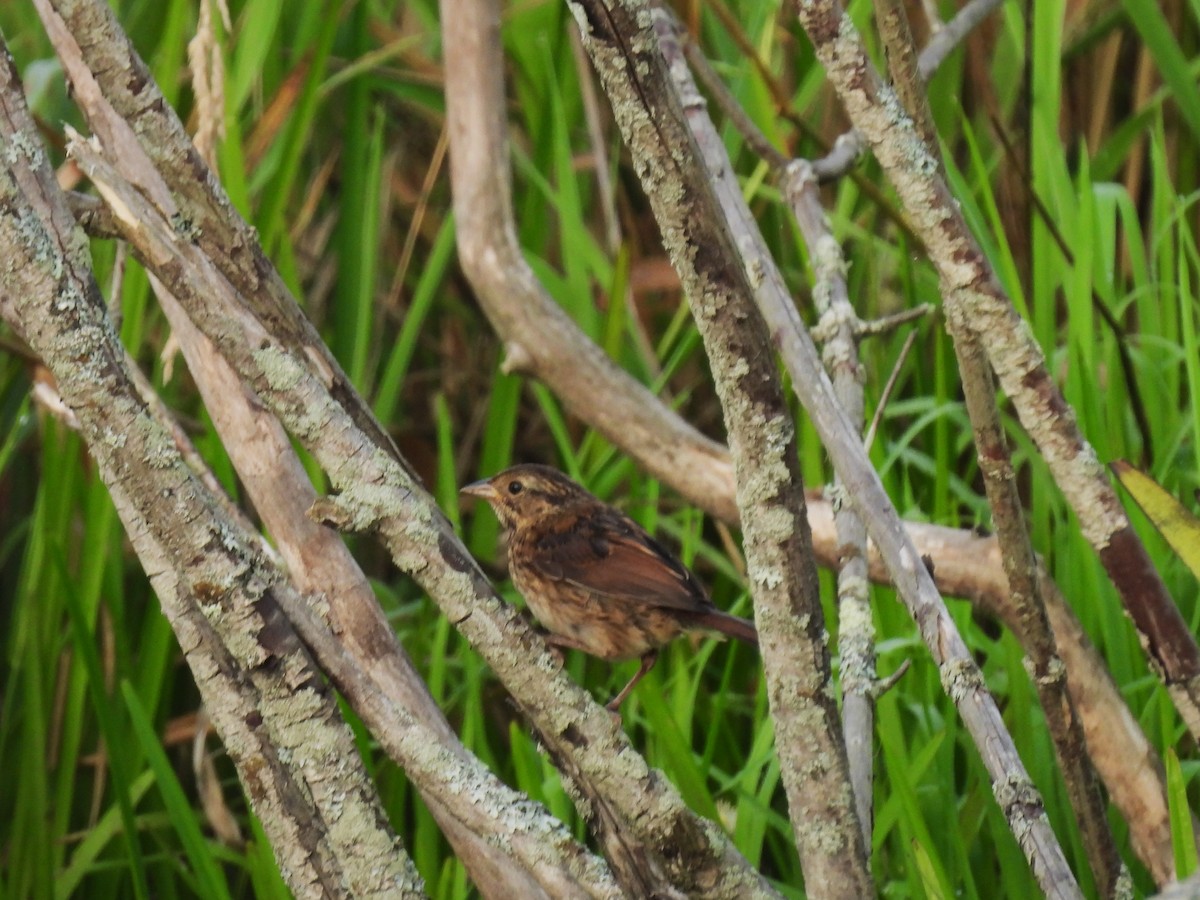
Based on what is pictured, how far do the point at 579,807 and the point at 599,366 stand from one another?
135cm

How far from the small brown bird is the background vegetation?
0.09 m

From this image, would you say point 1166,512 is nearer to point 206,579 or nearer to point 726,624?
point 206,579

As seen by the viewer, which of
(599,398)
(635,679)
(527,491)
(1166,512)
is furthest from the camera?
(527,491)

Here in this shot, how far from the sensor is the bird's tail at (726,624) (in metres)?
2.60

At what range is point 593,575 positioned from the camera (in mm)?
3004

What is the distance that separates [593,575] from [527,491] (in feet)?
0.90

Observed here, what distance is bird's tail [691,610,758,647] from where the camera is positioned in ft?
8.53

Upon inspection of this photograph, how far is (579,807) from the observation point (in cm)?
160

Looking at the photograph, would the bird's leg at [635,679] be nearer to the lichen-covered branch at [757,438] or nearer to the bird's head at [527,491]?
the bird's head at [527,491]

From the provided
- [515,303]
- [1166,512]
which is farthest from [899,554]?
[515,303]

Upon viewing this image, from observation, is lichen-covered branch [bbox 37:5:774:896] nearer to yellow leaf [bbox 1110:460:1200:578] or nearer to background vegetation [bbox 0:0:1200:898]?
background vegetation [bbox 0:0:1200:898]

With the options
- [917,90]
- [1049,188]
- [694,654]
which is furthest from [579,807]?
[1049,188]

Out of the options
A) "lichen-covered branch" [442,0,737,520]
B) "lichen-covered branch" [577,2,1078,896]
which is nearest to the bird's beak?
"lichen-covered branch" [442,0,737,520]

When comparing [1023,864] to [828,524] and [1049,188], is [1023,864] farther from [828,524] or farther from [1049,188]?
[1049,188]
